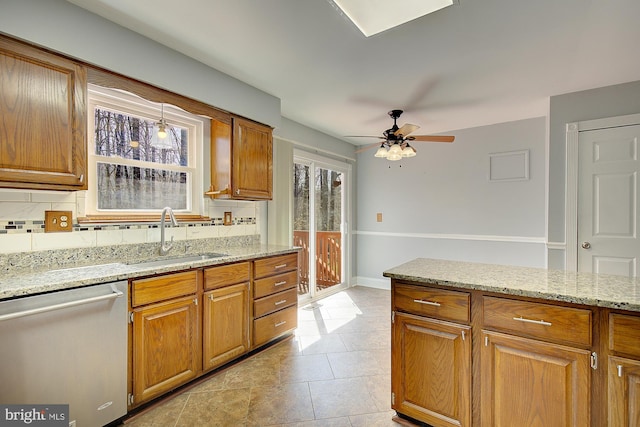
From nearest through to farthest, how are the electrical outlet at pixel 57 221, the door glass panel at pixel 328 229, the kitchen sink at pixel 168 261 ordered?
1. the electrical outlet at pixel 57 221
2. the kitchen sink at pixel 168 261
3. the door glass panel at pixel 328 229

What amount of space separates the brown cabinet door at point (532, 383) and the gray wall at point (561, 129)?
7.27ft

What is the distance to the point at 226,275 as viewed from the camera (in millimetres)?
2377

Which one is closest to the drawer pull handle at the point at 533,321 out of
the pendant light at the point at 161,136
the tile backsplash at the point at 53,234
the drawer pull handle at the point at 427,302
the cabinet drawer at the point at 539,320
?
the cabinet drawer at the point at 539,320

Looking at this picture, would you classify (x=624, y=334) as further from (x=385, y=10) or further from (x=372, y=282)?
(x=372, y=282)

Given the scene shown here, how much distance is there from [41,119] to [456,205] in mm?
4409

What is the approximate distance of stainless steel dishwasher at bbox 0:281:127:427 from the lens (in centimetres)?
140

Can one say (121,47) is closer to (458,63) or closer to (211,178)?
(211,178)

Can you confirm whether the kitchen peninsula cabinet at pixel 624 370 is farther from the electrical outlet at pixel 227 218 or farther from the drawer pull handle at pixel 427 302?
the electrical outlet at pixel 227 218

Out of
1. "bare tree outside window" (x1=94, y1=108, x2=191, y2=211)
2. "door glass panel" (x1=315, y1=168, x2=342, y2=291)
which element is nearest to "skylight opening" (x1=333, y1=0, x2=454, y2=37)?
"bare tree outside window" (x1=94, y1=108, x2=191, y2=211)

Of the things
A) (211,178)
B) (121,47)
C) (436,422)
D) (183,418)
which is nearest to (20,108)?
(121,47)

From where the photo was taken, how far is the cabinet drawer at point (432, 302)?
5.21 feet
